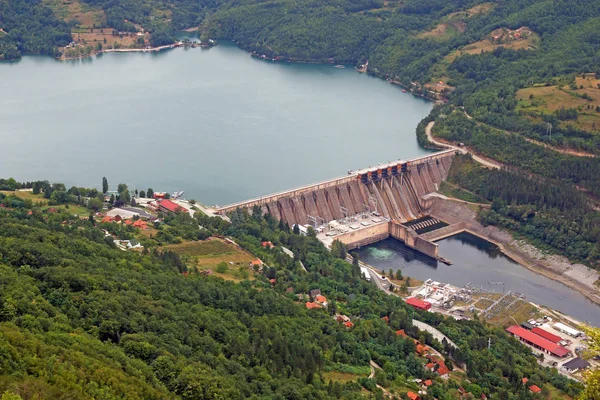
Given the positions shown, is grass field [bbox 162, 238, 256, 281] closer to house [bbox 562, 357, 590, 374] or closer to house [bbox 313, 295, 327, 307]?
house [bbox 313, 295, 327, 307]

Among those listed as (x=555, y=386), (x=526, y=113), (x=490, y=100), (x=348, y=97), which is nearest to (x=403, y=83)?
(x=348, y=97)

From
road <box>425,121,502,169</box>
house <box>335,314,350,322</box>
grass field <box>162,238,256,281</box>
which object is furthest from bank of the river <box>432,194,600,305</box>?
grass field <box>162,238,256,281</box>

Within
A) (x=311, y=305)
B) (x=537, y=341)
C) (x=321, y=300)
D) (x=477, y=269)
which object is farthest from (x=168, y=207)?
(x=537, y=341)

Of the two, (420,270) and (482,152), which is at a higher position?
(482,152)

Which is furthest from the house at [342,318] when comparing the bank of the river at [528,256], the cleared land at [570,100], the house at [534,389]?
the cleared land at [570,100]

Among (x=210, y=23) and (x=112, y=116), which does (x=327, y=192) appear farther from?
(x=210, y=23)

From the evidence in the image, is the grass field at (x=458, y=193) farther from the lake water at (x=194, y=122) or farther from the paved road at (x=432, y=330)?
the paved road at (x=432, y=330)
